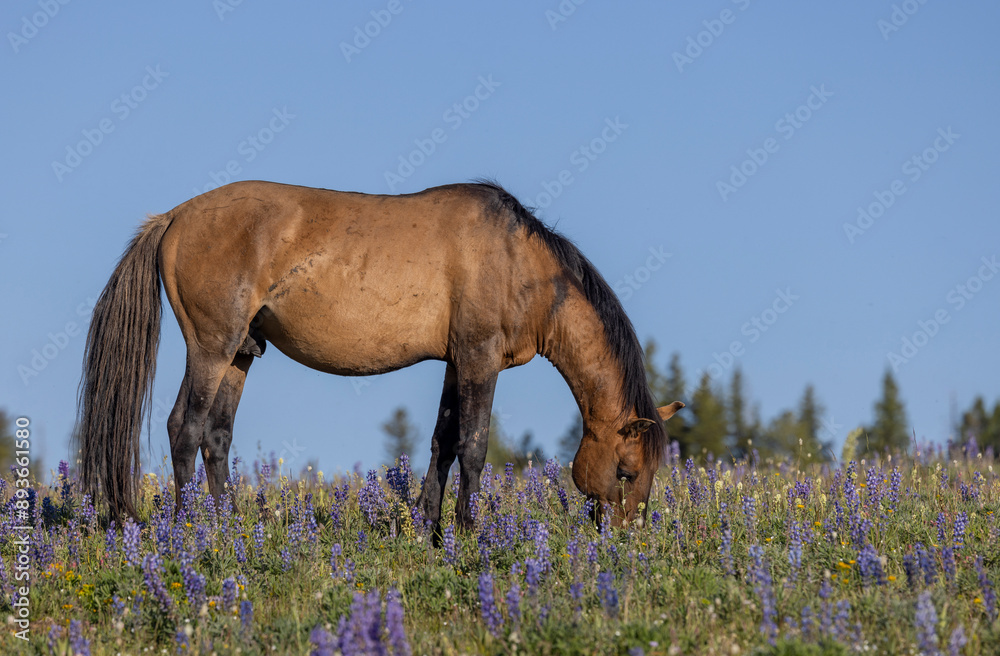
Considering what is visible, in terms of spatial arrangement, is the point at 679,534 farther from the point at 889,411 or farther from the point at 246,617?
the point at 889,411

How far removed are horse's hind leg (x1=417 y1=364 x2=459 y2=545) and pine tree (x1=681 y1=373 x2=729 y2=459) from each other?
124 feet

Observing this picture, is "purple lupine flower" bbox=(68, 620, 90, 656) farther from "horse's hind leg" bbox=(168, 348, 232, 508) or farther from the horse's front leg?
the horse's front leg

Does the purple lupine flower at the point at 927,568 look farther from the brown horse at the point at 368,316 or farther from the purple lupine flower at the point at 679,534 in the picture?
the brown horse at the point at 368,316

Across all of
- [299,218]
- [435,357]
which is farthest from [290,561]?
[299,218]

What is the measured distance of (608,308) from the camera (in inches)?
293

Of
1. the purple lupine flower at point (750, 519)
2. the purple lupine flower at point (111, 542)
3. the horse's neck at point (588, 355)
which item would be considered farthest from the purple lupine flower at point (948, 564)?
the purple lupine flower at point (111, 542)

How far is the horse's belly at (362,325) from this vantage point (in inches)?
280

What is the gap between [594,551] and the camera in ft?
16.6

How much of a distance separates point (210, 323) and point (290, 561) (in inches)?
94.6

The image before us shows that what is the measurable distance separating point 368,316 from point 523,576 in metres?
2.66

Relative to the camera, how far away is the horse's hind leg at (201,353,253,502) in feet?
24.4

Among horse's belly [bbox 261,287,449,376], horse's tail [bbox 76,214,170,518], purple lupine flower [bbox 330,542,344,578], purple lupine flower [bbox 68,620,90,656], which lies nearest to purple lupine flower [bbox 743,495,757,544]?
purple lupine flower [bbox 330,542,344,578]

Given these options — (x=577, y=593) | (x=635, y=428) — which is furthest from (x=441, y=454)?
(x=577, y=593)

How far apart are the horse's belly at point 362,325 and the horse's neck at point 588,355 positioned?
37.1 inches
